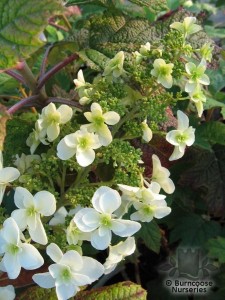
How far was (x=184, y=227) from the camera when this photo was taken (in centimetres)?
123

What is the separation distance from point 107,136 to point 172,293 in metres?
0.63

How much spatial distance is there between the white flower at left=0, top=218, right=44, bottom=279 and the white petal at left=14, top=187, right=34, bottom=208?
3 centimetres

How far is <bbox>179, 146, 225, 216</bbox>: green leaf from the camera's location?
1.11 metres

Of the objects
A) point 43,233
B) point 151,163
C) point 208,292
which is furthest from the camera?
point 208,292

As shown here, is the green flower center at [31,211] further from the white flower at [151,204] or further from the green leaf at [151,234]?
the green leaf at [151,234]

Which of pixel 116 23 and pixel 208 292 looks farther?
pixel 208 292

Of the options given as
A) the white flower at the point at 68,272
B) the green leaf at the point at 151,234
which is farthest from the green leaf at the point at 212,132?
the white flower at the point at 68,272

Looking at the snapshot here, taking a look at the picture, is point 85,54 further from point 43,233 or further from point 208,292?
point 208,292

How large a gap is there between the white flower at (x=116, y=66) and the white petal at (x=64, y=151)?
13cm

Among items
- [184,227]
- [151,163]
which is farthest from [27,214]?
[184,227]

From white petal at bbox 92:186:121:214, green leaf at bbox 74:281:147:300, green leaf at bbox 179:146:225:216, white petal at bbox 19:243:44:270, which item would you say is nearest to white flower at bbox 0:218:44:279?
white petal at bbox 19:243:44:270

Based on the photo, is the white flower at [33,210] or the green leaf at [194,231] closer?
the white flower at [33,210]

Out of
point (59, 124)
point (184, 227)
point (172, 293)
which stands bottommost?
point (172, 293)

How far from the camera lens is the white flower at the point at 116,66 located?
810 mm
